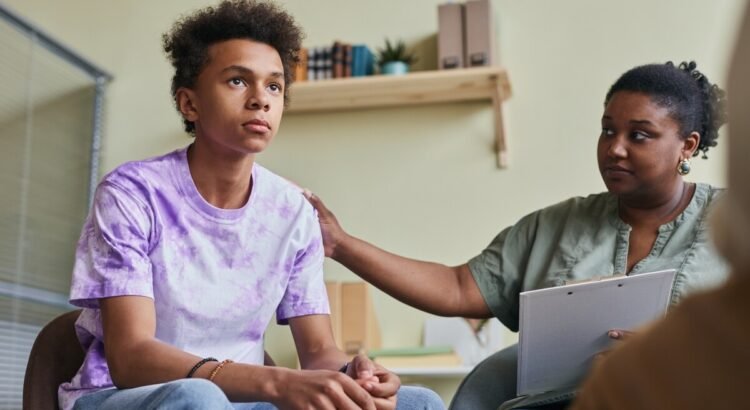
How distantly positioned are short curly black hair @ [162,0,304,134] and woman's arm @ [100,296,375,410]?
1.60ft

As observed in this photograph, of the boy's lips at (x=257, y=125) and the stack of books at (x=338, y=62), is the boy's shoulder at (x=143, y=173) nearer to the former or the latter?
the boy's lips at (x=257, y=125)

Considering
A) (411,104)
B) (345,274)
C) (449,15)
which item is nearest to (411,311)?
(345,274)

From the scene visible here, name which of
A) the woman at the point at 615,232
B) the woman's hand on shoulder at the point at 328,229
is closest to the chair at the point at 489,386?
the woman at the point at 615,232

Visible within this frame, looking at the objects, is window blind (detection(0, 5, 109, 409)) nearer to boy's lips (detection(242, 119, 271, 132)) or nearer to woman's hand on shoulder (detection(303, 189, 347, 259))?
woman's hand on shoulder (detection(303, 189, 347, 259))

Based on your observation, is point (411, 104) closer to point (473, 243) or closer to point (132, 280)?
point (473, 243)

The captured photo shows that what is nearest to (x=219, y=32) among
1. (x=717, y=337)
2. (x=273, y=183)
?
(x=273, y=183)

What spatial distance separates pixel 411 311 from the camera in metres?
3.64

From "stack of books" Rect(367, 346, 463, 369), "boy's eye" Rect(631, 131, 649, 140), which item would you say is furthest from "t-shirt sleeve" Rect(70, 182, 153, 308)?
"stack of books" Rect(367, 346, 463, 369)

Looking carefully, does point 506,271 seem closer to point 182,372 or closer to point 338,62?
point 182,372

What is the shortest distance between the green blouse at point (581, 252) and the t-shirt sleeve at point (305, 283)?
0.46 m

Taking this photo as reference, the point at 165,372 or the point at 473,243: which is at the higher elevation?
the point at 473,243

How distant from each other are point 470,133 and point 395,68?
0.40 metres

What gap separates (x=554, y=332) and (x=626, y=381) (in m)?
1.24

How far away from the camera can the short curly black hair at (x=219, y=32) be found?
168 cm
